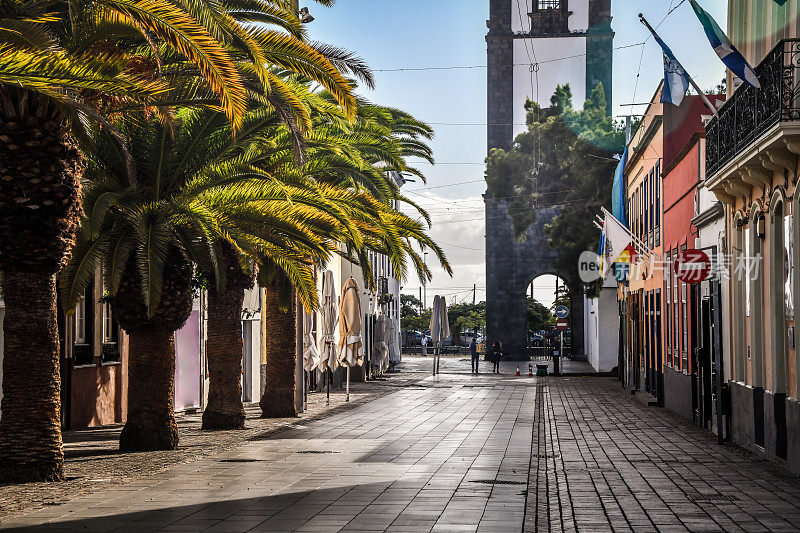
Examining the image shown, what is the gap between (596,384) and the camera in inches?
1645

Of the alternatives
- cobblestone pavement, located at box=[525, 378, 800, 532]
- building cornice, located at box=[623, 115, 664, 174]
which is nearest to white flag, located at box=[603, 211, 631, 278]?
building cornice, located at box=[623, 115, 664, 174]

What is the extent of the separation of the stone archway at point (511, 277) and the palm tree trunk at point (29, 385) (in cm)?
5578

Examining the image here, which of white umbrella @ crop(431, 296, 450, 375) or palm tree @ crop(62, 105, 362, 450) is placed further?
white umbrella @ crop(431, 296, 450, 375)

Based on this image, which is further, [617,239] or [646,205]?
[646,205]

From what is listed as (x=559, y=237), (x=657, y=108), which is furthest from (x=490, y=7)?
(x=657, y=108)

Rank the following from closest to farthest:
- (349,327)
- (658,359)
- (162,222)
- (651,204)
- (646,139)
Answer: (162,222) → (349,327) → (658,359) → (651,204) → (646,139)

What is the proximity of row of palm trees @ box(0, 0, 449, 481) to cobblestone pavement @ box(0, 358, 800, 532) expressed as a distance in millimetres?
1516

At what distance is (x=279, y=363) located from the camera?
78.7 feet

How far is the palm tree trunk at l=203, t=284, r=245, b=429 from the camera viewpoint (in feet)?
66.2

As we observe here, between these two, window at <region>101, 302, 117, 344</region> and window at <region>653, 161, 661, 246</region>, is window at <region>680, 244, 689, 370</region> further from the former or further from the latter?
window at <region>101, 302, 117, 344</region>

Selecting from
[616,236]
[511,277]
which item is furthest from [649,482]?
[511,277]

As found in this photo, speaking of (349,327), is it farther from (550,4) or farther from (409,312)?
(409,312)

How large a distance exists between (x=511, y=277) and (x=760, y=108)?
54.1 metres

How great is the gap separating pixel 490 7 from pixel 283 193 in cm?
5609
